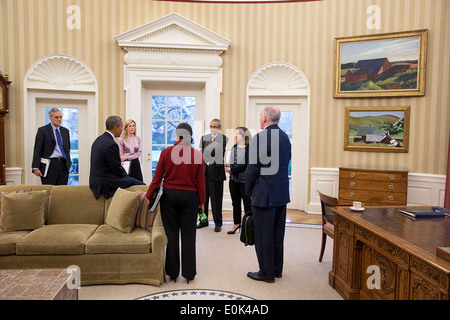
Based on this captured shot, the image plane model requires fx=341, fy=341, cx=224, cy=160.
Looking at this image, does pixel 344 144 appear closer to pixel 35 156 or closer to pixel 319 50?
pixel 319 50

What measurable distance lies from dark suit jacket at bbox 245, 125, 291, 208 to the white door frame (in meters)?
3.14

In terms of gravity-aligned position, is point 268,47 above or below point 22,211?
→ above

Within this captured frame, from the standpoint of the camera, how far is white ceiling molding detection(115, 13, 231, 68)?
5.84 m

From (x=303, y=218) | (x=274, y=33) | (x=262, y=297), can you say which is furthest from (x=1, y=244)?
(x=274, y=33)

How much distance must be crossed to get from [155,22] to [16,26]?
2.28 meters

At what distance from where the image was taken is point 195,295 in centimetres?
298

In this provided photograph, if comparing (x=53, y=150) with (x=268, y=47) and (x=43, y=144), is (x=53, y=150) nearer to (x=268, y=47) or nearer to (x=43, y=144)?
(x=43, y=144)

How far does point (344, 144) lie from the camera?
19.9 ft

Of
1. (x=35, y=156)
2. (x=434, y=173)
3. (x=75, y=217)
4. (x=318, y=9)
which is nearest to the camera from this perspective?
(x=75, y=217)

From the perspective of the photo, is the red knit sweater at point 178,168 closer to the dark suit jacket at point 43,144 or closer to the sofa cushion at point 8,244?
the sofa cushion at point 8,244

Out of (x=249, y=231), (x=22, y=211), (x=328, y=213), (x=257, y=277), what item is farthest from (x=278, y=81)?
(x=22, y=211)

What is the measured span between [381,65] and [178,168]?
444 cm

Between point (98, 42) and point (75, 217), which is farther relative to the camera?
point (98, 42)

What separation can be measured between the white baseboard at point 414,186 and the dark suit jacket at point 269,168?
10.4 ft
